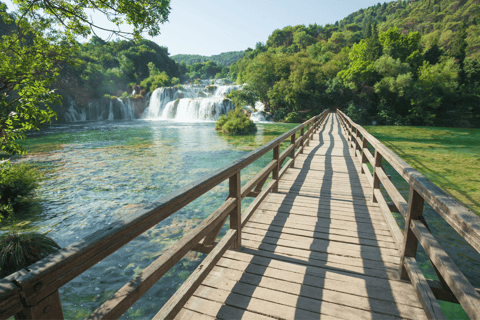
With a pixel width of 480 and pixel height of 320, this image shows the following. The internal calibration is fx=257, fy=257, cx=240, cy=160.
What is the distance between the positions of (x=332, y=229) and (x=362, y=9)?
677ft

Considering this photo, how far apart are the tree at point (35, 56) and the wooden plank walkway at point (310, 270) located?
3.36 metres

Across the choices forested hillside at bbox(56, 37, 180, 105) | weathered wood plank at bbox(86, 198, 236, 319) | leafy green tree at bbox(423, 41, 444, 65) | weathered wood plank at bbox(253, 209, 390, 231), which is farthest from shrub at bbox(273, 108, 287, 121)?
weathered wood plank at bbox(86, 198, 236, 319)

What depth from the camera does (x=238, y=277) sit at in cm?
243

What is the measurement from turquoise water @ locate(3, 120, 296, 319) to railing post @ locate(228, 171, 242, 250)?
3.91 ft

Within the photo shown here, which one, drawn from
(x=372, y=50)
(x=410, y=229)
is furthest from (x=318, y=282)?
(x=372, y=50)

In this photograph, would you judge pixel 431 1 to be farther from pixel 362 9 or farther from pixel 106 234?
pixel 106 234

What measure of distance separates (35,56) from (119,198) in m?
5.60

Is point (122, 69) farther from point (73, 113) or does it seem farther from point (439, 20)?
point (439, 20)

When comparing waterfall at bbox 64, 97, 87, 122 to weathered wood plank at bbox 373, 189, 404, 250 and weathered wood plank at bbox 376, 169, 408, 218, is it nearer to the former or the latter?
weathered wood plank at bbox 373, 189, 404, 250

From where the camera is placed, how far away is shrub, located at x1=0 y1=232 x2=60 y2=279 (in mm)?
4133

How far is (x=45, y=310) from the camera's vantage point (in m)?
0.90

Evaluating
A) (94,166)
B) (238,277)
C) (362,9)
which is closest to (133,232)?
(238,277)

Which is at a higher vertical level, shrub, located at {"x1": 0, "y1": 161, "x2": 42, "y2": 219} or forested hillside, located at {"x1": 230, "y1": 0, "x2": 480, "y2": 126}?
forested hillside, located at {"x1": 230, "y1": 0, "x2": 480, "y2": 126}

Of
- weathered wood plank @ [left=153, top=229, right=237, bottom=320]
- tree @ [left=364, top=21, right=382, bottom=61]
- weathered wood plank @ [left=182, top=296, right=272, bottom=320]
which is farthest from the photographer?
tree @ [left=364, top=21, right=382, bottom=61]
